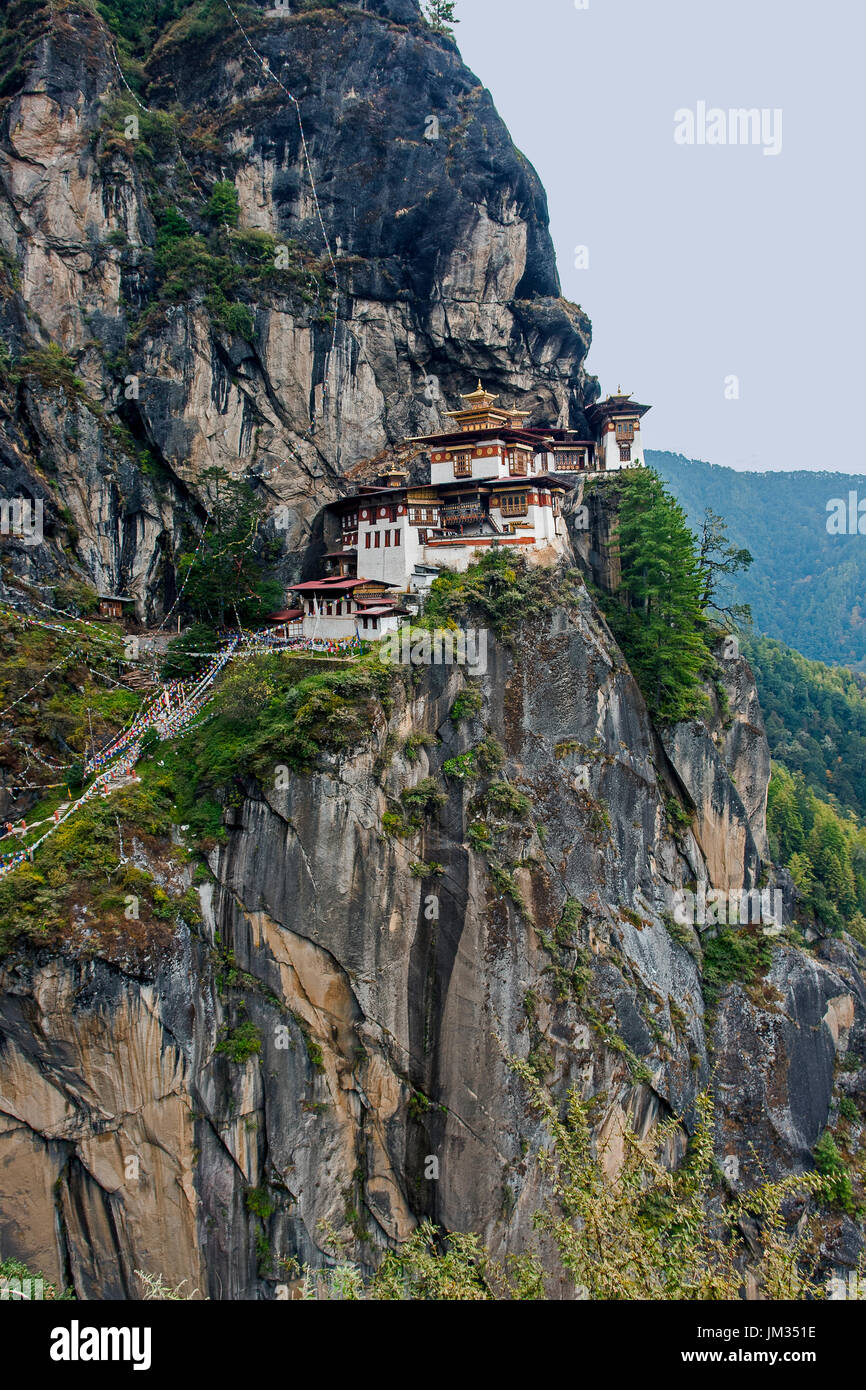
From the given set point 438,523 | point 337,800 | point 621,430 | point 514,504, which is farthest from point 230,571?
point 621,430

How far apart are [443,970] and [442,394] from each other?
3091 centimetres

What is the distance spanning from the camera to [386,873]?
85.7ft

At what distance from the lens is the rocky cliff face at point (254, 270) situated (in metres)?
38.2

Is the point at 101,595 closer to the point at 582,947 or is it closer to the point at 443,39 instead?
the point at 582,947

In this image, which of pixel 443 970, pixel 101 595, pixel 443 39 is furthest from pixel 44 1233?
pixel 443 39

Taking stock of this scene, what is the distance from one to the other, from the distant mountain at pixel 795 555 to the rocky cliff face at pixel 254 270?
4140 inches

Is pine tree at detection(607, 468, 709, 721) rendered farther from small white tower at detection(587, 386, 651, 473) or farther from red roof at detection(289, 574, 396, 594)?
red roof at detection(289, 574, 396, 594)

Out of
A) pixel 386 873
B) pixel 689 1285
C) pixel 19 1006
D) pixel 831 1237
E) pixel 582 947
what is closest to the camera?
pixel 689 1285

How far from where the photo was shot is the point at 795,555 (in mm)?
177125

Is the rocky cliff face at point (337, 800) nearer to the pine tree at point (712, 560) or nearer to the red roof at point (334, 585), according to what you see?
the pine tree at point (712, 560)

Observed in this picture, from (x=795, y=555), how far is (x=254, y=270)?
525 ft

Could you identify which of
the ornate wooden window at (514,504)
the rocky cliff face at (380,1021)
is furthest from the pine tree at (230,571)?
the rocky cliff face at (380,1021)

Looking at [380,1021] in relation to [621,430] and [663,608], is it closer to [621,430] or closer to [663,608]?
[663,608]
